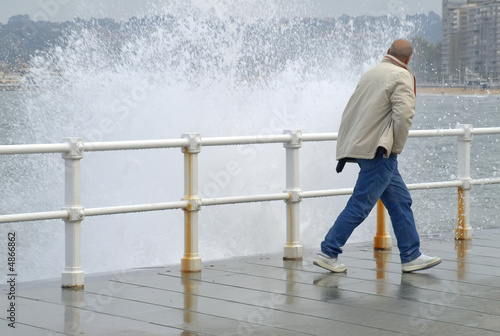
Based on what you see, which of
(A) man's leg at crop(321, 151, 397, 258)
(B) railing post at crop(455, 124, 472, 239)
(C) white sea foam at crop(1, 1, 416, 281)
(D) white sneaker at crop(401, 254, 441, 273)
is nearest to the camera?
(A) man's leg at crop(321, 151, 397, 258)

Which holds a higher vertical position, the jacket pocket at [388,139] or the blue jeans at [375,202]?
the jacket pocket at [388,139]

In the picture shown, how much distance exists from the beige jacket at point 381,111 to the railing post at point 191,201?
1.19 m

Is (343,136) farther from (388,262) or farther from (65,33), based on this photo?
(65,33)

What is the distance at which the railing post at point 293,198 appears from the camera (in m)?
8.88

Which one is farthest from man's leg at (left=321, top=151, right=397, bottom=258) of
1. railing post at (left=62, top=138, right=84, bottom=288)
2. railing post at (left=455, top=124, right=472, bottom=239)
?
railing post at (left=455, top=124, right=472, bottom=239)

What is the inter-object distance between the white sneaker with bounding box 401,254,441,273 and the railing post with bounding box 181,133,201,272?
167 cm

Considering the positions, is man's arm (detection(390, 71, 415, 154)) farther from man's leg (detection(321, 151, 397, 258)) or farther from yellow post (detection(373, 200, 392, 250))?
yellow post (detection(373, 200, 392, 250))

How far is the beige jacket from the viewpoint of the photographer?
772 cm

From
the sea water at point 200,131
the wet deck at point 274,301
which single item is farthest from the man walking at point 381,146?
the sea water at point 200,131

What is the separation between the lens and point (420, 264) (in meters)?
8.13

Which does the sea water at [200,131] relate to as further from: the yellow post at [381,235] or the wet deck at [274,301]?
the wet deck at [274,301]

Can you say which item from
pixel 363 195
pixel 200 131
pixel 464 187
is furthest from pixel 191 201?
pixel 200 131

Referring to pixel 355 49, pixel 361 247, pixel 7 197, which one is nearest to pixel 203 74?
pixel 355 49

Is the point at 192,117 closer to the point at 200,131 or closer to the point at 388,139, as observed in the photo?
the point at 200,131
